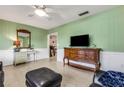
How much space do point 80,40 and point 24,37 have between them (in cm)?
325

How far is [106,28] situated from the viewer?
10.9 feet

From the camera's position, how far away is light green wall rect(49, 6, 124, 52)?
9.80 feet

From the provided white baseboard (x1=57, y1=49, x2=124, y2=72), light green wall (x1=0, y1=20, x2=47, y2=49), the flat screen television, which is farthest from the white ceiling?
white baseboard (x1=57, y1=49, x2=124, y2=72)

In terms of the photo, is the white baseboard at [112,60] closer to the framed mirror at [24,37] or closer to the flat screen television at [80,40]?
the flat screen television at [80,40]

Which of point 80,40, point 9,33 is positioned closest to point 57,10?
point 80,40

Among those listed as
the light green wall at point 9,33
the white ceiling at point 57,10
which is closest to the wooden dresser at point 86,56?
the white ceiling at point 57,10

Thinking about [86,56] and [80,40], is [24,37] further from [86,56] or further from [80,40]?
[86,56]

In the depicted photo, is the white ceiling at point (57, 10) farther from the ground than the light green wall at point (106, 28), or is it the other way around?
the white ceiling at point (57, 10)

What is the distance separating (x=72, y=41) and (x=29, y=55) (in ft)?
9.18

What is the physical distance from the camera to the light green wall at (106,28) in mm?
2988

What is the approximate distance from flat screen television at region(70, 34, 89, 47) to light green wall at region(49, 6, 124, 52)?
224 millimetres

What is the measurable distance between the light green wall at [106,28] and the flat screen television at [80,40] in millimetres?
224

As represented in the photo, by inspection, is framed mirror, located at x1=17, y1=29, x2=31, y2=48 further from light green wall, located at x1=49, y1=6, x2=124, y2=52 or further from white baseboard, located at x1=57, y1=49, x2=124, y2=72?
white baseboard, located at x1=57, y1=49, x2=124, y2=72
